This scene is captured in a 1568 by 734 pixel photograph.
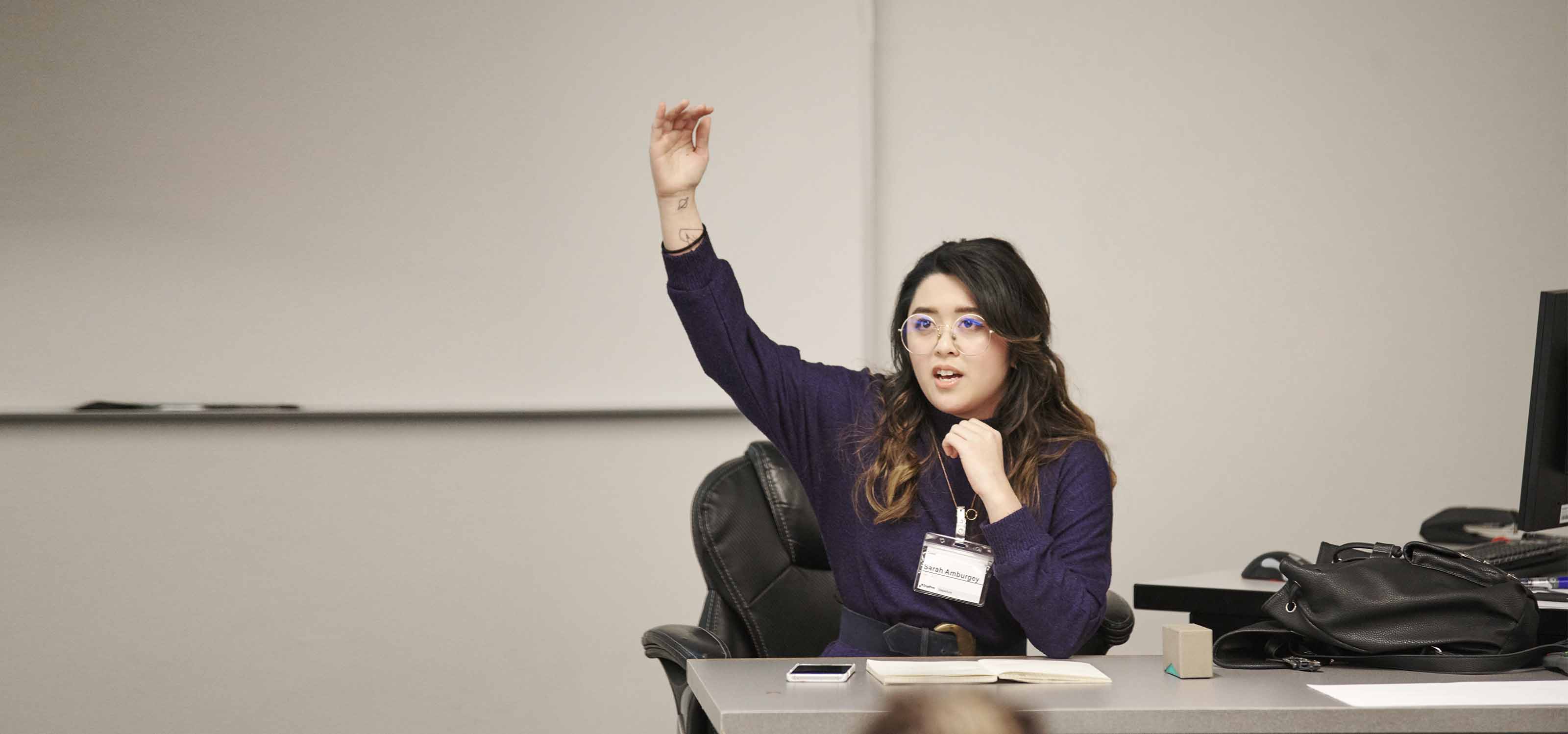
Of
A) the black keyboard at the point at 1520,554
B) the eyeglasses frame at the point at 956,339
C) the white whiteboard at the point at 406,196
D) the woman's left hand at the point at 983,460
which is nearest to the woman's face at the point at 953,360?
the eyeglasses frame at the point at 956,339

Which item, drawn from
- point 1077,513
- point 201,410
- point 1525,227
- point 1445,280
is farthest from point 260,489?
point 1525,227

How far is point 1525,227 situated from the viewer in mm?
3670

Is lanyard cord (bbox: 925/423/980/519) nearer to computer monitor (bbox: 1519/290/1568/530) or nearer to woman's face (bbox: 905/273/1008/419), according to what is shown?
woman's face (bbox: 905/273/1008/419)

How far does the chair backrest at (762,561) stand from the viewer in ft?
6.97

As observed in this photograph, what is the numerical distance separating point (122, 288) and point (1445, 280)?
376 cm

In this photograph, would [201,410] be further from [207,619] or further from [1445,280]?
[1445,280]

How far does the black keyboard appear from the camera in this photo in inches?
88.2

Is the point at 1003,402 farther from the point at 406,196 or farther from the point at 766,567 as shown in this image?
the point at 406,196

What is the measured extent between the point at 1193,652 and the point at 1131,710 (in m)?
0.24

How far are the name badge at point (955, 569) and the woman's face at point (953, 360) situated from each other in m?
0.27

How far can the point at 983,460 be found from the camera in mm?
1733

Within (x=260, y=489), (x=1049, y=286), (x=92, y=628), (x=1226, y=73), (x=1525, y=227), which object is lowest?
(x=92, y=628)

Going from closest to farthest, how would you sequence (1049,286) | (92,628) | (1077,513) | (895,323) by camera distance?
1. (1077,513)
2. (895,323)
3. (92,628)
4. (1049,286)

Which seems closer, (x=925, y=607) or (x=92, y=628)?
(x=925, y=607)
